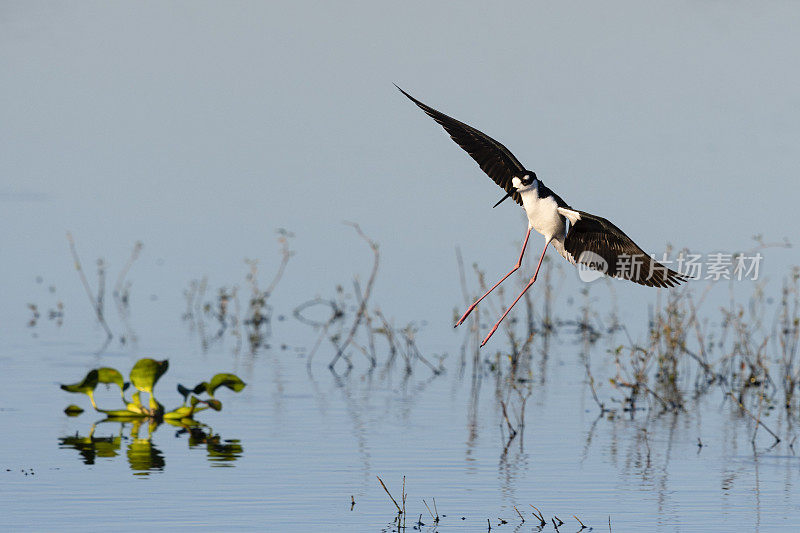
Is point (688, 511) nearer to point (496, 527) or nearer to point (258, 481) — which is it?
point (496, 527)

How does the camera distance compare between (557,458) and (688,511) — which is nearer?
(688,511)

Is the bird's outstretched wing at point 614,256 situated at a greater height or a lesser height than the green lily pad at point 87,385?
greater

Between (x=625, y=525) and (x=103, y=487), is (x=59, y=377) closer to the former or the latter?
(x=103, y=487)

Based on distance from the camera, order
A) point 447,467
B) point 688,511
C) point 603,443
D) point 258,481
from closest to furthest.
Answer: point 688,511
point 258,481
point 447,467
point 603,443

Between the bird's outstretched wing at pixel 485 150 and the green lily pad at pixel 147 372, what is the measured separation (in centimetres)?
507

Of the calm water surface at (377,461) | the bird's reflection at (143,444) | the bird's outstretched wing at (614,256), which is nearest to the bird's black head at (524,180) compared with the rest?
the bird's outstretched wing at (614,256)

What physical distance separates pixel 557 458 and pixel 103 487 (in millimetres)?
3715

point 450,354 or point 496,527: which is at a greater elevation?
point 450,354

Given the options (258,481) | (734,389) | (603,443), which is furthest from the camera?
(734,389)

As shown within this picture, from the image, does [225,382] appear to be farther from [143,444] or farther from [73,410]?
[73,410]

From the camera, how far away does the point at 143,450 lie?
1049 cm

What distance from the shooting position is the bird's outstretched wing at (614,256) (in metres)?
7.00

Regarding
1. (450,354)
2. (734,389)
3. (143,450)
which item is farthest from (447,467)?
(450,354)

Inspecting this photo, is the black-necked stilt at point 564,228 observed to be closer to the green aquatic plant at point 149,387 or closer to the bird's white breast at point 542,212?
the bird's white breast at point 542,212
